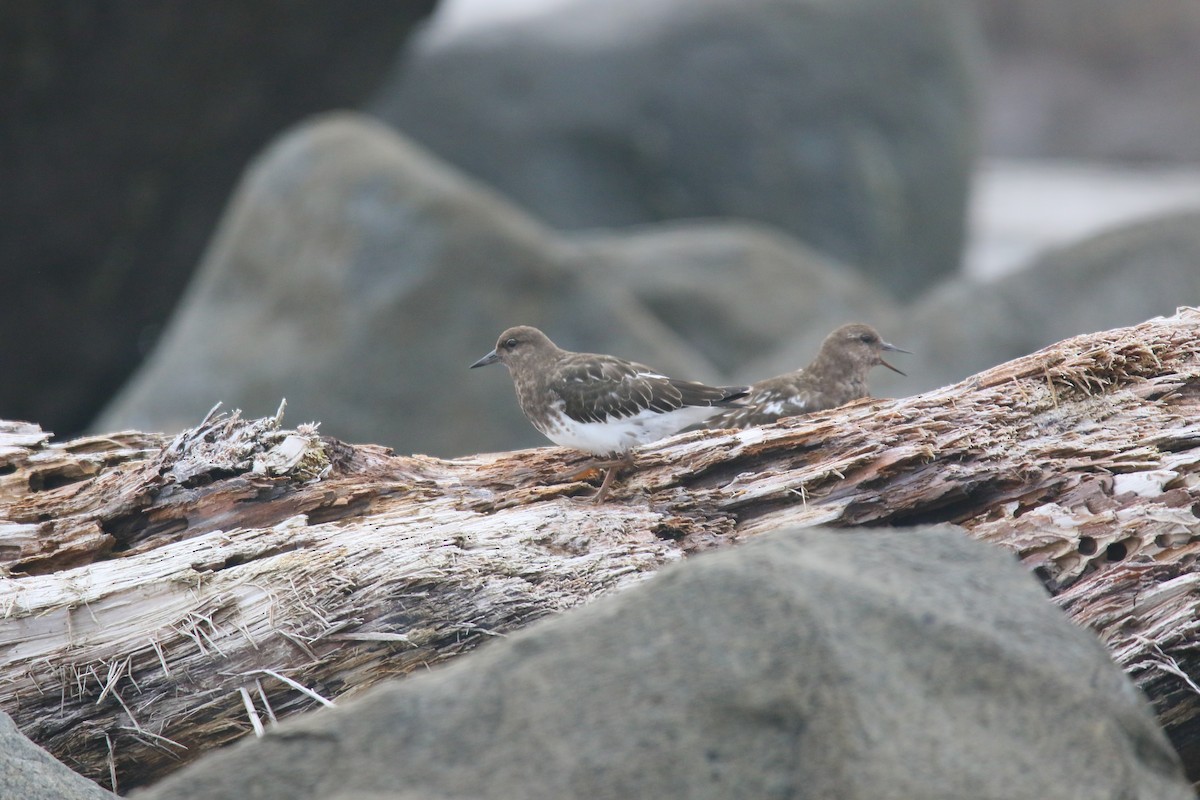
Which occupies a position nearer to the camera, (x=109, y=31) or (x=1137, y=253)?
(x=1137, y=253)

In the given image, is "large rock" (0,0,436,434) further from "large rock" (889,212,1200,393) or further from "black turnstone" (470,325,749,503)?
"black turnstone" (470,325,749,503)

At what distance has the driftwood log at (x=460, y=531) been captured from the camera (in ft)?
16.1

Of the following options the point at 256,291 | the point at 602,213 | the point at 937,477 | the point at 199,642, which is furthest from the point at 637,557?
the point at 602,213

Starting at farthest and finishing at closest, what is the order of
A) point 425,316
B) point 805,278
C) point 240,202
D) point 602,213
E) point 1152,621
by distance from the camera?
point 602,213
point 805,278
point 240,202
point 425,316
point 1152,621

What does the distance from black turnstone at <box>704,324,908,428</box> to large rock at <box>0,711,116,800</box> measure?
4.03 meters

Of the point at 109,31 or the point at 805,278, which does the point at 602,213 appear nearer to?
the point at 805,278

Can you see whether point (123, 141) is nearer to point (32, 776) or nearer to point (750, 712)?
point (32, 776)

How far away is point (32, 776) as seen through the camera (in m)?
3.94

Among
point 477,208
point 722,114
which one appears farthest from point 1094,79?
point 477,208

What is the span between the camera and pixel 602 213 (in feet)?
68.1

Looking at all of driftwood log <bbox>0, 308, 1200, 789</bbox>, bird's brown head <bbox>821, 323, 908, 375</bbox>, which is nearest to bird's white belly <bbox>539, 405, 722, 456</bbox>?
driftwood log <bbox>0, 308, 1200, 789</bbox>

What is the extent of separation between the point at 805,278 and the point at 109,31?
859 centimetres

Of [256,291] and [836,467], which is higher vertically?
[256,291]

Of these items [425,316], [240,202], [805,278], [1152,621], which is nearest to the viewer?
[1152,621]
